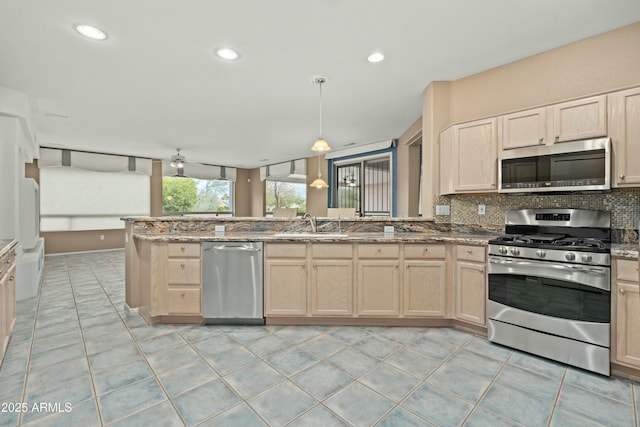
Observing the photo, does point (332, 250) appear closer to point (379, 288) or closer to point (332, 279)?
point (332, 279)

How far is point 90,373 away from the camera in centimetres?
212

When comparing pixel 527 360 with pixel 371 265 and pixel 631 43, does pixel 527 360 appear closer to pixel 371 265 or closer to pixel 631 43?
pixel 371 265

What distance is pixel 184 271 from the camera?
9.79 feet

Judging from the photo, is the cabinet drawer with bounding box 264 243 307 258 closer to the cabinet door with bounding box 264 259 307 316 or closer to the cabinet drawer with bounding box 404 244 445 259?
the cabinet door with bounding box 264 259 307 316

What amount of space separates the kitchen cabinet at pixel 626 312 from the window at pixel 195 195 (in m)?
9.08

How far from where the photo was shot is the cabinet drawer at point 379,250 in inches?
115

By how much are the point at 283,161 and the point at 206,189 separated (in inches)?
105

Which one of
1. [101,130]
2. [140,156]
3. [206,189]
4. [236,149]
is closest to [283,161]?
[236,149]

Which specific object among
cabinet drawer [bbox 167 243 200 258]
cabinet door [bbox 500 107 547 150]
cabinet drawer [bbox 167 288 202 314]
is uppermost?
cabinet door [bbox 500 107 547 150]

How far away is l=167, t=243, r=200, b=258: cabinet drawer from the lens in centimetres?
297

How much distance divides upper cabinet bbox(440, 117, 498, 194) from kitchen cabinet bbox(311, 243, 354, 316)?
128 cm

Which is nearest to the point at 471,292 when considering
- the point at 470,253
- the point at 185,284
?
the point at 470,253

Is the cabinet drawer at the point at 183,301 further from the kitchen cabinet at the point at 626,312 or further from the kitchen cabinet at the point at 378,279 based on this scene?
the kitchen cabinet at the point at 626,312

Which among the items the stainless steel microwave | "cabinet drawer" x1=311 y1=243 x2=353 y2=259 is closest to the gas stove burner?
the stainless steel microwave
